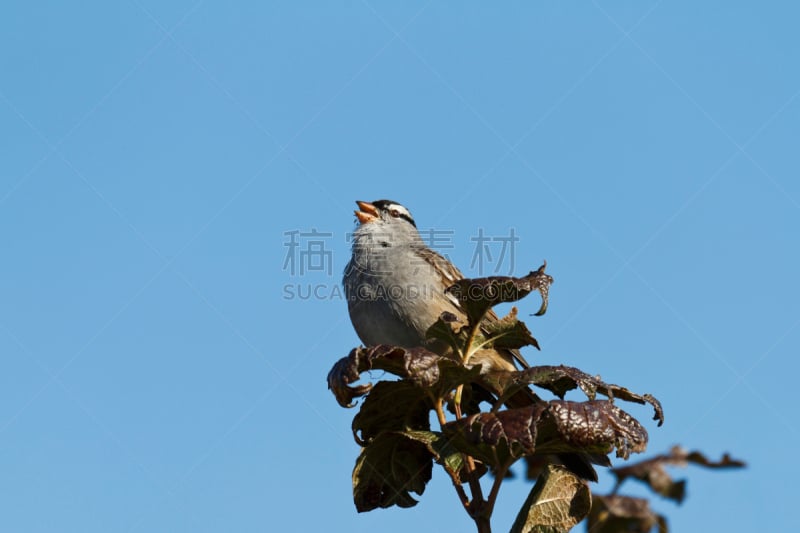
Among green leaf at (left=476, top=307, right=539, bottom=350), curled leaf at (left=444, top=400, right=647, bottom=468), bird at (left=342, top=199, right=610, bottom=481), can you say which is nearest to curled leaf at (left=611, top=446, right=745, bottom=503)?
curled leaf at (left=444, top=400, right=647, bottom=468)

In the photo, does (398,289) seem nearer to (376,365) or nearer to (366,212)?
(366,212)

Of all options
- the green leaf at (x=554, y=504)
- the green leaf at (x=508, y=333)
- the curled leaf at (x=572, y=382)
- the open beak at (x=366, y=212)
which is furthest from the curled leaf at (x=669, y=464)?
the open beak at (x=366, y=212)

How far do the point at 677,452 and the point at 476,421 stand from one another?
1.93m

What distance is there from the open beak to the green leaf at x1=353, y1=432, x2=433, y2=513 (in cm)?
383

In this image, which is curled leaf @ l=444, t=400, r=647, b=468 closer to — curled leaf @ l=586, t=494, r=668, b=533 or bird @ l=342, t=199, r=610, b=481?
curled leaf @ l=586, t=494, r=668, b=533

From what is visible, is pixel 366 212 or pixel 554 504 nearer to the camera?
pixel 554 504

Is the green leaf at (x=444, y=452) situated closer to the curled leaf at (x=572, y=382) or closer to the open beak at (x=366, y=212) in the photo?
the curled leaf at (x=572, y=382)

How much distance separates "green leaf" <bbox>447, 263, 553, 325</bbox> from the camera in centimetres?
338

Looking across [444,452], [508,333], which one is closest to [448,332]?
[508,333]

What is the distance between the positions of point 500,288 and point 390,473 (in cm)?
105

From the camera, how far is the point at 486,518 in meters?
3.06

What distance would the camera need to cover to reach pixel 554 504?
343 centimetres

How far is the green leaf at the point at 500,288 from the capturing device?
3.38 m

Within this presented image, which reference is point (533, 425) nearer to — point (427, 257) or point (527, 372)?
point (527, 372)
